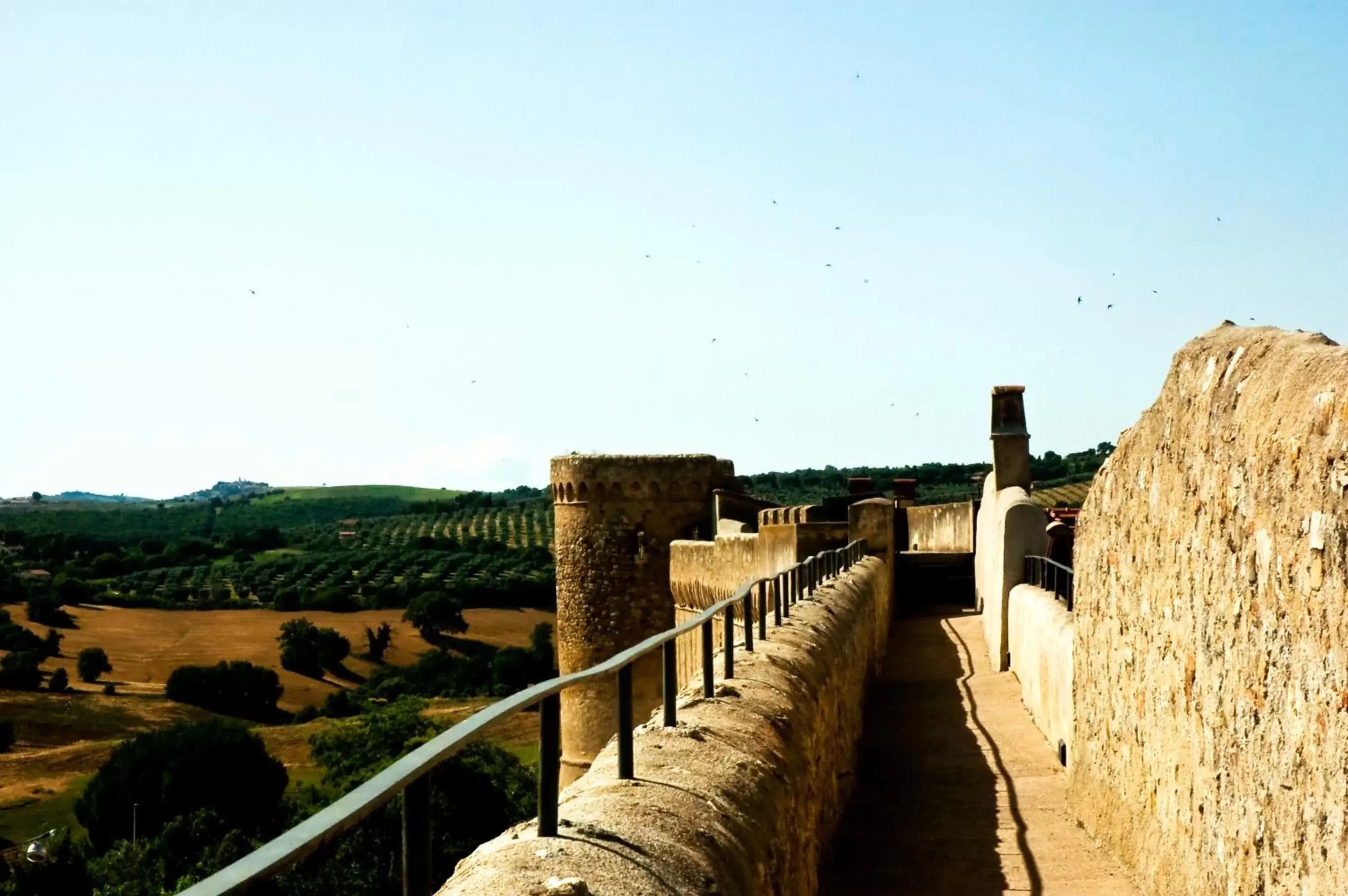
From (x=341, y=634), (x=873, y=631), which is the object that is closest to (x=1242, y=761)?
(x=873, y=631)

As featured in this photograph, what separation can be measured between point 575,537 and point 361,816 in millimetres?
23365

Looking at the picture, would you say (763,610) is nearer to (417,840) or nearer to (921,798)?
(921,798)

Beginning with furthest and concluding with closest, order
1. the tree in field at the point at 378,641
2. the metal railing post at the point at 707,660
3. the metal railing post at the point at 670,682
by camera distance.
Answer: the tree in field at the point at 378,641
the metal railing post at the point at 707,660
the metal railing post at the point at 670,682

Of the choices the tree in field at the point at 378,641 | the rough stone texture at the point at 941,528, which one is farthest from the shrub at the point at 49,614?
the rough stone texture at the point at 941,528

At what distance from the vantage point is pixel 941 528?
73.0ft

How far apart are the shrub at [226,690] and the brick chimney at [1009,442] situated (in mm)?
44525

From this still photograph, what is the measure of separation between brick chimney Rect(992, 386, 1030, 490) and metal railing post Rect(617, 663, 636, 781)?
1211 centimetres

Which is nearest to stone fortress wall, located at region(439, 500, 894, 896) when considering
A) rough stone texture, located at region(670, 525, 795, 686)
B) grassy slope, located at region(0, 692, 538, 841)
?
rough stone texture, located at region(670, 525, 795, 686)

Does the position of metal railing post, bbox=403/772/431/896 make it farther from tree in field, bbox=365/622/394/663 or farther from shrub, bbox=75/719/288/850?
tree in field, bbox=365/622/394/663

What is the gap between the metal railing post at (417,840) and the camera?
260 centimetres

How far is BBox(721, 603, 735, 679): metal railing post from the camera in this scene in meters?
6.67

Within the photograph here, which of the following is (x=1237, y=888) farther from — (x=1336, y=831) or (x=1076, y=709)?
(x=1076, y=709)

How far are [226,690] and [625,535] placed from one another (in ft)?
115

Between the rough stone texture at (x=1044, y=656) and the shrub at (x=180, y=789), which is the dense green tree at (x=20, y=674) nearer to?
the shrub at (x=180, y=789)
